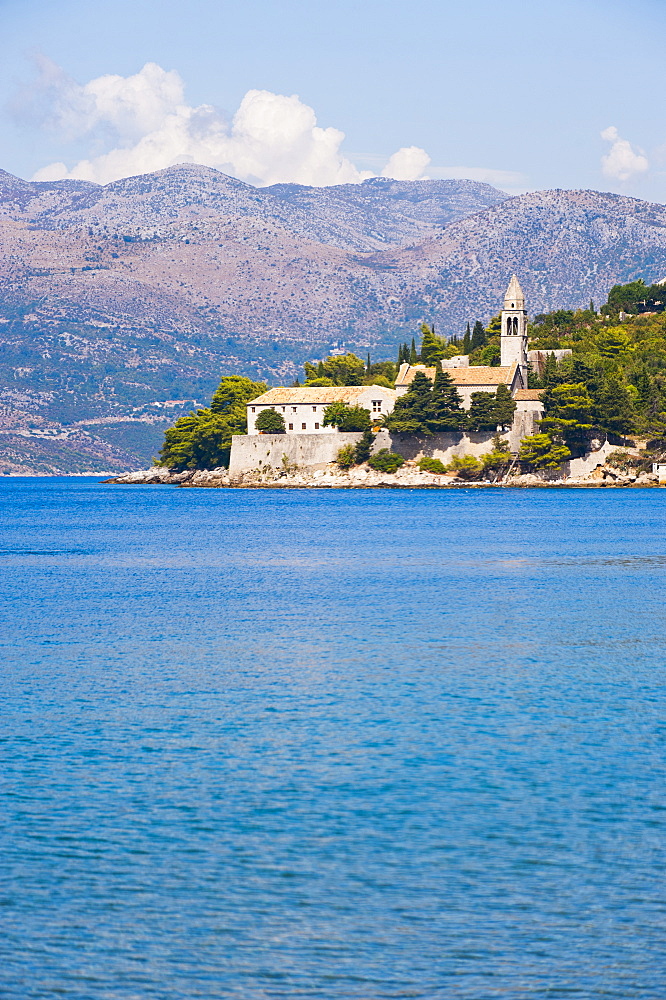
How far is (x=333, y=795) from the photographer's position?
11.8 meters

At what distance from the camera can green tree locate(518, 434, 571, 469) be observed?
263 ft

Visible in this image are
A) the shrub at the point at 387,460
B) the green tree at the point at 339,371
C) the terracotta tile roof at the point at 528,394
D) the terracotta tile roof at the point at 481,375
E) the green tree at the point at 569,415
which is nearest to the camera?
the green tree at the point at 569,415

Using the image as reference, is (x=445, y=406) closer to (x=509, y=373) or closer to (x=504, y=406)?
(x=504, y=406)

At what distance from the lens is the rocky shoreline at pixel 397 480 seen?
8225 cm

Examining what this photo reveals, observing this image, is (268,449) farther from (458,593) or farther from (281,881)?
(281,881)

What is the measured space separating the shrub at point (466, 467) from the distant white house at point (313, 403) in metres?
6.36

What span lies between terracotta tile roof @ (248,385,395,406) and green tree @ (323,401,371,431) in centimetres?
130

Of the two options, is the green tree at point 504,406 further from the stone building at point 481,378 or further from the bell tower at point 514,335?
the bell tower at point 514,335

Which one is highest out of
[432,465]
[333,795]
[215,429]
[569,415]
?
[569,415]

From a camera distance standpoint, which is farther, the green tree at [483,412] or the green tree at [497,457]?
the green tree at [497,457]

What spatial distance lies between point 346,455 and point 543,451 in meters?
14.1

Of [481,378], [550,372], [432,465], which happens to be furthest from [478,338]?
[432,465]

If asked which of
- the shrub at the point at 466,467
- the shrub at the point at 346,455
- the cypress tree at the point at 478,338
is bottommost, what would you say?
the shrub at the point at 466,467

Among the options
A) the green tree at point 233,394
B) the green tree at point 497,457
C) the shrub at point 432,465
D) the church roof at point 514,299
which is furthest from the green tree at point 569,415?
the green tree at point 233,394
